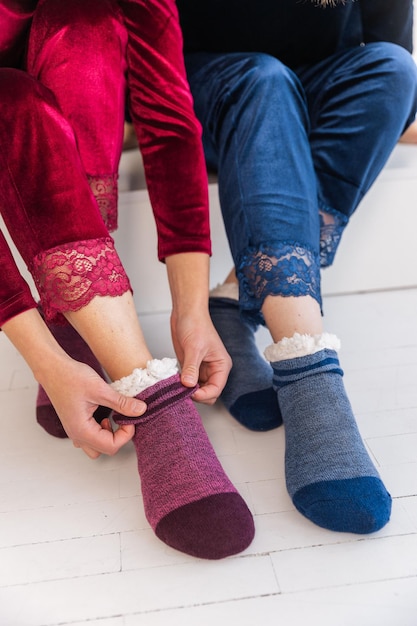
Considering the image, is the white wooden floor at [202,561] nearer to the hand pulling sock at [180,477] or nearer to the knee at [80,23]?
the hand pulling sock at [180,477]

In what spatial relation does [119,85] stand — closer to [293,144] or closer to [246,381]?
[293,144]

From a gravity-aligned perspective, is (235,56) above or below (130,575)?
above

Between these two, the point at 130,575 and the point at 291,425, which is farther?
the point at 291,425

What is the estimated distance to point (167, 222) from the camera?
0.88 m

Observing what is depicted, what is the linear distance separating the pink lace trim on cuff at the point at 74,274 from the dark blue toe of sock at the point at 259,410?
27 cm

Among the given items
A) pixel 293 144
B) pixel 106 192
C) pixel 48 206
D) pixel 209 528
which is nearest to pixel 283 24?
pixel 293 144

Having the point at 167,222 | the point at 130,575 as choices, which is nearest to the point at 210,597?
the point at 130,575

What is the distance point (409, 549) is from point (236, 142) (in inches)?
22.6

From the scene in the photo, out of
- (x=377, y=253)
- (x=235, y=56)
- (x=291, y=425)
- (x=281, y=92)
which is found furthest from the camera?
(x=377, y=253)

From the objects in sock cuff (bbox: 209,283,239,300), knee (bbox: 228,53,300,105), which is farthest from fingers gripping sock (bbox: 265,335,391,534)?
knee (bbox: 228,53,300,105)

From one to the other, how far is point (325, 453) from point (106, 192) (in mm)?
463

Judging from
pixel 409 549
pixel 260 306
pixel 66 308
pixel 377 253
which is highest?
pixel 66 308

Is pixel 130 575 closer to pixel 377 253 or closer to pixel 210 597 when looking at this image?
pixel 210 597

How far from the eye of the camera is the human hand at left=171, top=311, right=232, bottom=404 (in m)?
0.83
